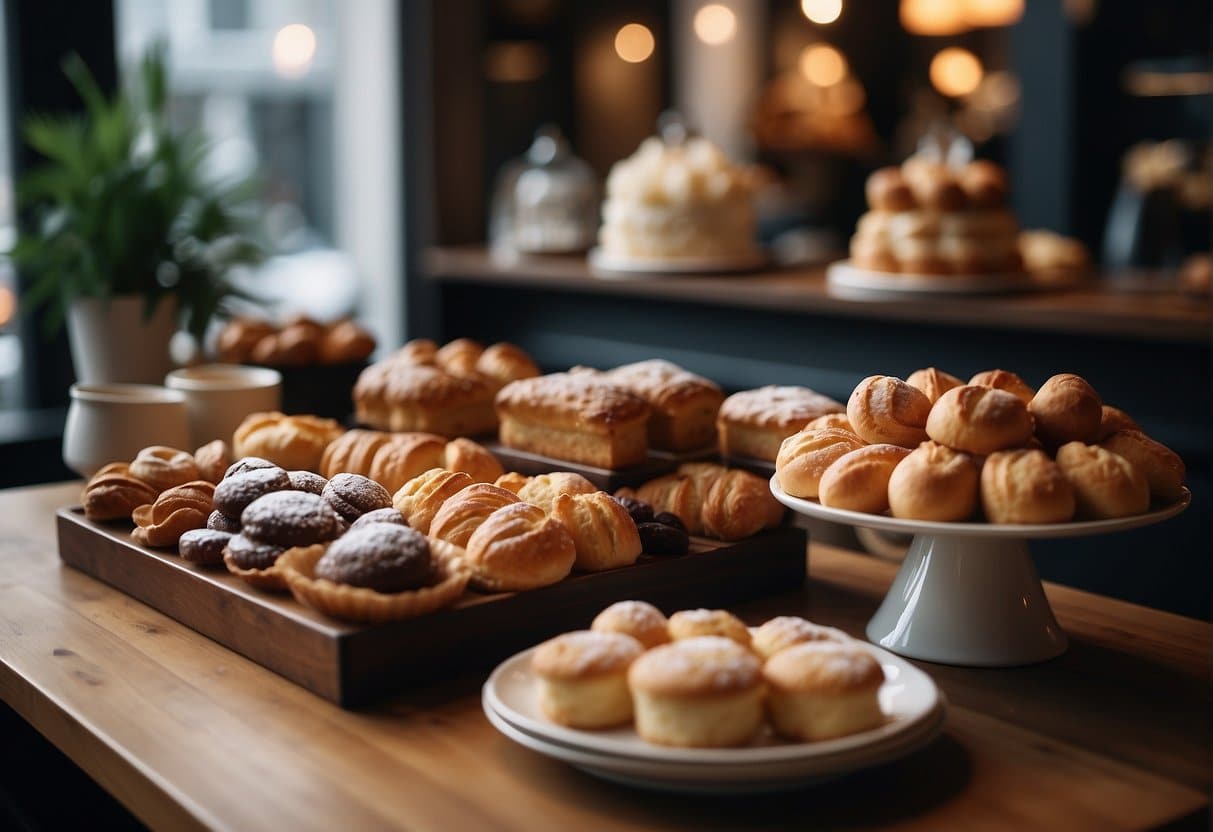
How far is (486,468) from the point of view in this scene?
67.7 inches

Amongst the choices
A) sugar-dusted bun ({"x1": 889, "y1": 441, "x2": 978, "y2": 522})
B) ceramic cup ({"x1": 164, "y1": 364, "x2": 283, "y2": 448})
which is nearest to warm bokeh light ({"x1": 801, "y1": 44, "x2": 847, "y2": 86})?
ceramic cup ({"x1": 164, "y1": 364, "x2": 283, "y2": 448})

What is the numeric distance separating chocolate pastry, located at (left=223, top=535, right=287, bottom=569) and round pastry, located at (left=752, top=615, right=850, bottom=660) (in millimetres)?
511

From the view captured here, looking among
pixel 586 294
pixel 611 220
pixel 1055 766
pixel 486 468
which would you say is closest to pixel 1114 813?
pixel 1055 766

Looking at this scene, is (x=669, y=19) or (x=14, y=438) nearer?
(x=14, y=438)

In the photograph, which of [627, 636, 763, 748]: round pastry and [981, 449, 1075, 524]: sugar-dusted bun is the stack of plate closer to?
[627, 636, 763, 748]: round pastry

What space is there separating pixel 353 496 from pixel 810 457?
0.49m

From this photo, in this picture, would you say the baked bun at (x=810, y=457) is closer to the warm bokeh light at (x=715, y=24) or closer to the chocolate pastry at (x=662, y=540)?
the chocolate pastry at (x=662, y=540)

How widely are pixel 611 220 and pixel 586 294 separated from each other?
638 millimetres

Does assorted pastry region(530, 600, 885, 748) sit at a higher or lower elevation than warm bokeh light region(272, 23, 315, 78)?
lower

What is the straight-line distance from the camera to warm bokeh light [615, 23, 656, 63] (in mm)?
7555

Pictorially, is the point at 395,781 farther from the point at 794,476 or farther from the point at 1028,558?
the point at 1028,558

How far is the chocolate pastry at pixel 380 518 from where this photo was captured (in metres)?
1.36

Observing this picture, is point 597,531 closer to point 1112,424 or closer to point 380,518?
point 380,518

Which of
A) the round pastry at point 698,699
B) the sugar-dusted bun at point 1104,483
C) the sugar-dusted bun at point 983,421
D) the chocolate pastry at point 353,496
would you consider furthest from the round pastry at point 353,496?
the sugar-dusted bun at point 1104,483
